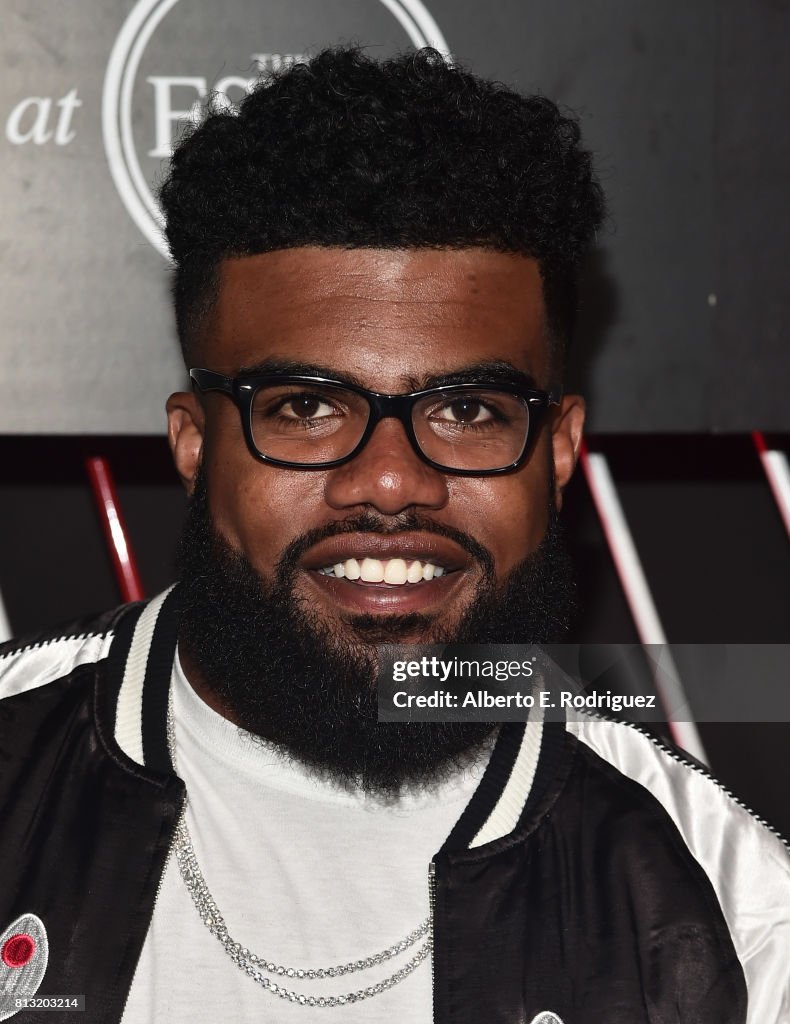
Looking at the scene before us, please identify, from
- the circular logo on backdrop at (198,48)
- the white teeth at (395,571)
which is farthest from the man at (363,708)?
the circular logo on backdrop at (198,48)

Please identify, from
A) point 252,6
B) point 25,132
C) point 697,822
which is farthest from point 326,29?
point 697,822

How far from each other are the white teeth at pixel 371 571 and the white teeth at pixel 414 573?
Result: 0.03 metres

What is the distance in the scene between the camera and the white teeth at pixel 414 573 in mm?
1116

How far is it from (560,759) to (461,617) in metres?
0.21

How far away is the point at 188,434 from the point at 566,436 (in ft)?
1.44

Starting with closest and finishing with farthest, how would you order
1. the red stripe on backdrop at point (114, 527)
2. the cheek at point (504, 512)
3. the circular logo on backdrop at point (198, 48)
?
the cheek at point (504, 512)
the circular logo on backdrop at point (198, 48)
the red stripe on backdrop at point (114, 527)

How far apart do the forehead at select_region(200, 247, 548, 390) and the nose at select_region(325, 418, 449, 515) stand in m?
0.06

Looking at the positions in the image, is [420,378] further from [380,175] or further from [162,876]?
[162,876]

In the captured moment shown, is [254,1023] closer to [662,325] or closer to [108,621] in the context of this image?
[108,621]

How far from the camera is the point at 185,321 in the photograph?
1290 millimetres

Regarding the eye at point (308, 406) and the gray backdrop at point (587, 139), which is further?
the gray backdrop at point (587, 139)

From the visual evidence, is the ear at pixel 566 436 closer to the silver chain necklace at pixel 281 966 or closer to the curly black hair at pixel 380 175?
the curly black hair at pixel 380 175

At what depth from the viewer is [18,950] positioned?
3.46 feet

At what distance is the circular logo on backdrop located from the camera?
58.7 inches
